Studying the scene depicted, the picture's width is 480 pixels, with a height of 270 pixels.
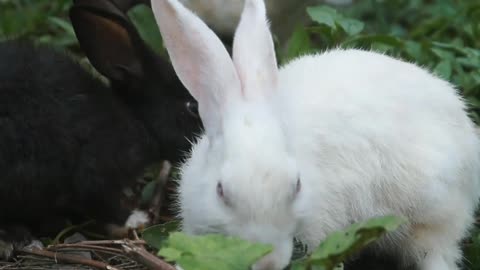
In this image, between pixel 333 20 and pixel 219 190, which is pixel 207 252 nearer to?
pixel 219 190

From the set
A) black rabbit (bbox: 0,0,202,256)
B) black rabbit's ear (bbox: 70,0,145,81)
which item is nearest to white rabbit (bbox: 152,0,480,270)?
black rabbit (bbox: 0,0,202,256)

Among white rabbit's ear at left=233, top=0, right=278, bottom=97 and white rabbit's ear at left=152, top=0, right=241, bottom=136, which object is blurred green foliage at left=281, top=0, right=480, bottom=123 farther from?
white rabbit's ear at left=152, top=0, right=241, bottom=136

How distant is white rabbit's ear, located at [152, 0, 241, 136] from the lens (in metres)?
3.81

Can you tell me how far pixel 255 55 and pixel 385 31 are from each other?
8.68 ft

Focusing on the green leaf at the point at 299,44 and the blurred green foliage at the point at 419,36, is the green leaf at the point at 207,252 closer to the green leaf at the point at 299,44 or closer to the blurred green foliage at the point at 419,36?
the blurred green foliage at the point at 419,36

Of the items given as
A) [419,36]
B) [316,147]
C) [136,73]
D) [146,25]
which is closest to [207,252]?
[316,147]

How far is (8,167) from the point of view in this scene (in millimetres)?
4715

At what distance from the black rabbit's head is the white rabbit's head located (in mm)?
1123

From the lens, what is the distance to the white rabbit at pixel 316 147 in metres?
3.54

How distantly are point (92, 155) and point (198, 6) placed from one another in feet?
5.67

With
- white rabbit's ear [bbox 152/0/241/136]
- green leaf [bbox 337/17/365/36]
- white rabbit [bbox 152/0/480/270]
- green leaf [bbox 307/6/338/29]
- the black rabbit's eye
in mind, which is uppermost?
white rabbit's ear [bbox 152/0/241/136]

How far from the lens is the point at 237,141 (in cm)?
360

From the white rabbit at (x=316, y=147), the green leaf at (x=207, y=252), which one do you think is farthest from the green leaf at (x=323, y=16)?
the green leaf at (x=207, y=252)

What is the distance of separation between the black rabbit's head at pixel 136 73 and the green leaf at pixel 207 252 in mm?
1771
